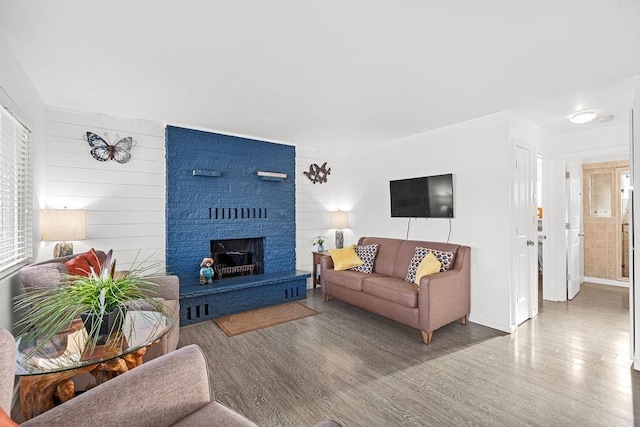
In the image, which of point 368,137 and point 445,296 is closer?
point 445,296

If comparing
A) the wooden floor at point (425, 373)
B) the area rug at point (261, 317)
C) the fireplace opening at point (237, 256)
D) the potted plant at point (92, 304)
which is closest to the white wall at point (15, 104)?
the potted plant at point (92, 304)

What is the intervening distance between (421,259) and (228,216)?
260cm

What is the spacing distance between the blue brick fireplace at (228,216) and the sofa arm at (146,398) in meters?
2.37

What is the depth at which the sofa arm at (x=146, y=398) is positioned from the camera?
40.5 inches

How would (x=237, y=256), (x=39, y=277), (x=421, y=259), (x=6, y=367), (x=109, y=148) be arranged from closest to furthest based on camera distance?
1. (x=6, y=367)
2. (x=39, y=277)
3. (x=109, y=148)
4. (x=421, y=259)
5. (x=237, y=256)

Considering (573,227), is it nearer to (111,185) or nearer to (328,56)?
(328,56)

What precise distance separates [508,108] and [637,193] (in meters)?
1.33

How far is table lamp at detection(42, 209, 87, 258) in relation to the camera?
9.27ft

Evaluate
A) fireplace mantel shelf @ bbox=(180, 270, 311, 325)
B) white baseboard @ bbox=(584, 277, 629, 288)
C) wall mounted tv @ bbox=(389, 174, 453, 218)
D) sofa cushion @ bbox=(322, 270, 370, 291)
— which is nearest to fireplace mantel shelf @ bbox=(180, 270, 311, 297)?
fireplace mantel shelf @ bbox=(180, 270, 311, 325)

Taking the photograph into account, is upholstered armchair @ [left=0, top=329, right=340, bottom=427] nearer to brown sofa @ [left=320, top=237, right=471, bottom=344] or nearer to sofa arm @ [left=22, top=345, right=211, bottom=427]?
sofa arm @ [left=22, top=345, right=211, bottom=427]

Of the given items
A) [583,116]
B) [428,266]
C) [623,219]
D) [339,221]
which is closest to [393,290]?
[428,266]

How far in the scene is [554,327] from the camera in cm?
339

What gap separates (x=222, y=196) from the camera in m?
4.25

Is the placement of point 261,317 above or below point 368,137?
below
